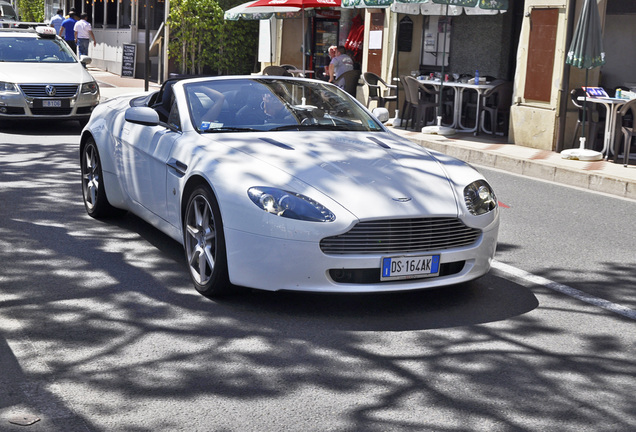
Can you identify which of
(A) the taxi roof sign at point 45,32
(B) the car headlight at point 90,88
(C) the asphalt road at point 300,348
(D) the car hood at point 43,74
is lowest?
(C) the asphalt road at point 300,348

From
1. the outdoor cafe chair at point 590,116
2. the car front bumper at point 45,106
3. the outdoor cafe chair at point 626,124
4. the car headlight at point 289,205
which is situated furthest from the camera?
the car front bumper at point 45,106

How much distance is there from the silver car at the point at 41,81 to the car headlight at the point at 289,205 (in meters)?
10.4

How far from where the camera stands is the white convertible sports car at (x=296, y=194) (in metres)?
5.04

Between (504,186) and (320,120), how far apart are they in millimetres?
5239

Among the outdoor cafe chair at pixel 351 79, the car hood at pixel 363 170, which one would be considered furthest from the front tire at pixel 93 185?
the outdoor cafe chair at pixel 351 79

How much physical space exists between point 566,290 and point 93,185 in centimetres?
415

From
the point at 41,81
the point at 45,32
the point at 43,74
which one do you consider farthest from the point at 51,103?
the point at 45,32

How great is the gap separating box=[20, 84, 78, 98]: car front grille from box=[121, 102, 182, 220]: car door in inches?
317

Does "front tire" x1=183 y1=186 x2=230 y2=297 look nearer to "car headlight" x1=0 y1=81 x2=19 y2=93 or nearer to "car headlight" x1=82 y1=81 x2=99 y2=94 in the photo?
"car headlight" x1=0 y1=81 x2=19 y2=93

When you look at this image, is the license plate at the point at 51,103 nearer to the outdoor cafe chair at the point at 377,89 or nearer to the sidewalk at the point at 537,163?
the sidewalk at the point at 537,163

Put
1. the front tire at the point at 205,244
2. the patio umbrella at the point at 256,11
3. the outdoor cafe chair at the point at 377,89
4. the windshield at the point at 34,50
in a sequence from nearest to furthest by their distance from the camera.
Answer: the front tire at the point at 205,244, the windshield at the point at 34,50, the outdoor cafe chair at the point at 377,89, the patio umbrella at the point at 256,11

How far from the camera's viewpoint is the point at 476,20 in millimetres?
18688

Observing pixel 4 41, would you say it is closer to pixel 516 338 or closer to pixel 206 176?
pixel 206 176

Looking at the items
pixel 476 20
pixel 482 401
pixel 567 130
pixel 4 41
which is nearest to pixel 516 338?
pixel 482 401
